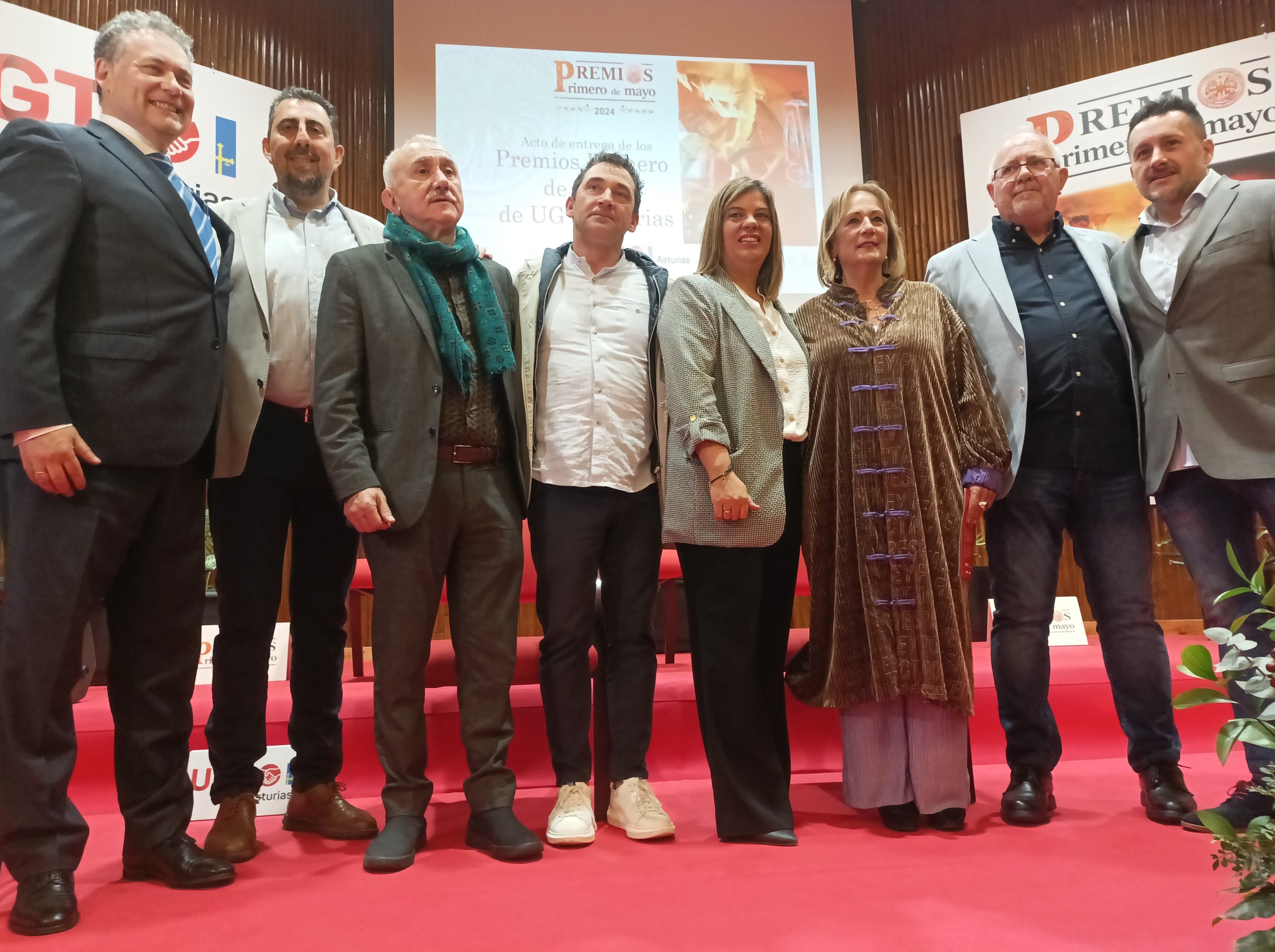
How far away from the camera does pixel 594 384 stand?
2.24 meters

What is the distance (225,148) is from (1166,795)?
17.1 feet

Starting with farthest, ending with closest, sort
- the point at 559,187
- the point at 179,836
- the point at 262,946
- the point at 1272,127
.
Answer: the point at 559,187
the point at 1272,127
the point at 179,836
the point at 262,946

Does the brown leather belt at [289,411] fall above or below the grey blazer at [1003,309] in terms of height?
below

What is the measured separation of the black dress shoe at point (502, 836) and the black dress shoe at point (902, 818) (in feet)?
2.74

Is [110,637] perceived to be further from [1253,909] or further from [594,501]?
[1253,909]

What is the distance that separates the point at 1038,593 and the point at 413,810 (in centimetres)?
161

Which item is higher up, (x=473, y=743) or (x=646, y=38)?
(x=646, y=38)

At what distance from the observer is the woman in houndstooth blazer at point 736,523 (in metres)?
2.10

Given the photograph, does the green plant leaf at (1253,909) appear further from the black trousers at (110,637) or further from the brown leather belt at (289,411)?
the brown leather belt at (289,411)

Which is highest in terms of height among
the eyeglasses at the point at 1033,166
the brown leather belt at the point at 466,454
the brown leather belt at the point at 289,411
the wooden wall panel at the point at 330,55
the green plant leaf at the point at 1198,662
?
the wooden wall panel at the point at 330,55

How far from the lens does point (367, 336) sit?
81.2 inches

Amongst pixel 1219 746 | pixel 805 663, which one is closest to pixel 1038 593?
pixel 805 663

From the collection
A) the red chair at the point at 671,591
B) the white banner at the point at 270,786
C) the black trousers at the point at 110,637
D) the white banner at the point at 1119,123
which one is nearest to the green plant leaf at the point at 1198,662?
the black trousers at the point at 110,637

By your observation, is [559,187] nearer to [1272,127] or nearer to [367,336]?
[367,336]
